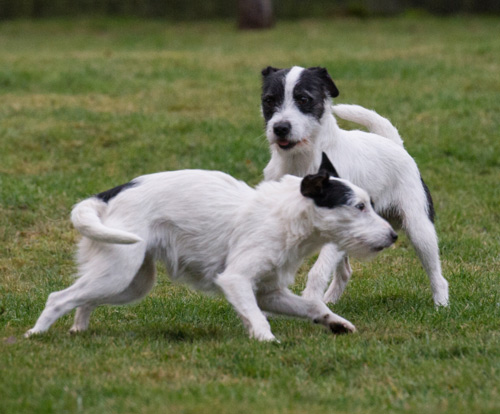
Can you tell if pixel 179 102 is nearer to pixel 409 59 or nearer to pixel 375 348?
pixel 409 59

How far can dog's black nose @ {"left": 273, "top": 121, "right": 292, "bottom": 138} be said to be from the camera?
6578 millimetres

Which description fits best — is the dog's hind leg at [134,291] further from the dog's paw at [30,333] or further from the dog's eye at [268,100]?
the dog's eye at [268,100]

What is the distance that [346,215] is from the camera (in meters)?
5.64

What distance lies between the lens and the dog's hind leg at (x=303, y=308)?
5.82 m

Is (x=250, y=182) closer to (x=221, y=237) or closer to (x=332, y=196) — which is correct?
(x=221, y=237)

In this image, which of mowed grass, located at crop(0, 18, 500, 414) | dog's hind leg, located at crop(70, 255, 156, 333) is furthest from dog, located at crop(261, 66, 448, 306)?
dog's hind leg, located at crop(70, 255, 156, 333)

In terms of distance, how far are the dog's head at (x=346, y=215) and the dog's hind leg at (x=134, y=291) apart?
1.22 m

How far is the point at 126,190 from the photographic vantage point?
5891 millimetres

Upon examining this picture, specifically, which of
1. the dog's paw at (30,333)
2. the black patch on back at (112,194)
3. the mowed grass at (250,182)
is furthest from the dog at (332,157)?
the dog's paw at (30,333)

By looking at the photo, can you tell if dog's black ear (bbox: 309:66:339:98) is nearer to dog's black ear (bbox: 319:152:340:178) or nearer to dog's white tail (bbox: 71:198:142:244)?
dog's black ear (bbox: 319:152:340:178)

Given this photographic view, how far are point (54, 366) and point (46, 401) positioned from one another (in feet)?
2.25

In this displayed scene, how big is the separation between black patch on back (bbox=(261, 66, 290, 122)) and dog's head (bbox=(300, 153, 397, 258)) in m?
1.28

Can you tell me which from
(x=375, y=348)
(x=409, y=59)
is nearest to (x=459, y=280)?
(x=375, y=348)

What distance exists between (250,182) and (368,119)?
3.69 metres
